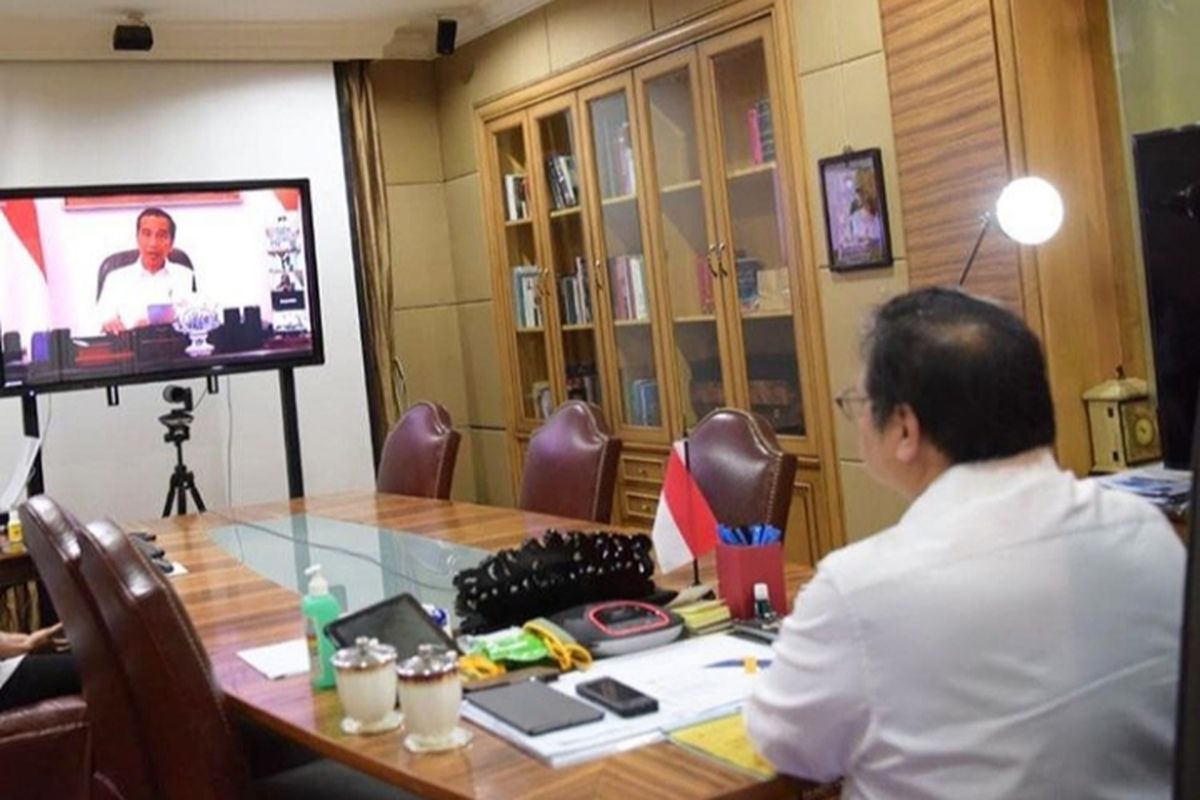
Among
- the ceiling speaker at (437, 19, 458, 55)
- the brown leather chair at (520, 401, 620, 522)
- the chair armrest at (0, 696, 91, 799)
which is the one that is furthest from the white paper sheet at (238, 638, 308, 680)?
the ceiling speaker at (437, 19, 458, 55)

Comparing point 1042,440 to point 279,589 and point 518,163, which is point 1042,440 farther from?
point 518,163

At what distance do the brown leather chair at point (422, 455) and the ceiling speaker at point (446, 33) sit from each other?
7.09ft

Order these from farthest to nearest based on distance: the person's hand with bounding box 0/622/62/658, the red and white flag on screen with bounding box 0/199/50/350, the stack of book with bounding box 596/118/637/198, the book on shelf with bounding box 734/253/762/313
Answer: the stack of book with bounding box 596/118/637/198
the red and white flag on screen with bounding box 0/199/50/350
the book on shelf with bounding box 734/253/762/313
the person's hand with bounding box 0/622/62/658

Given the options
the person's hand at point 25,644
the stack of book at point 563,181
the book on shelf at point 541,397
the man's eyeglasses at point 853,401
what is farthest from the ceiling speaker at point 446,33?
the man's eyeglasses at point 853,401

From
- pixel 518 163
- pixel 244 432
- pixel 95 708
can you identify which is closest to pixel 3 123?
pixel 244 432

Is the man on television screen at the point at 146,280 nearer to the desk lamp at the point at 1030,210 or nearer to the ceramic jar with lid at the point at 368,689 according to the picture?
the desk lamp at the point at 1030,210

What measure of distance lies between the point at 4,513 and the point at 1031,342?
3.37m

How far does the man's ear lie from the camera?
1436 millimetres

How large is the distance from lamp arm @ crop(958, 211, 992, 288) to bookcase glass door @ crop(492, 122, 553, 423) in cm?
245

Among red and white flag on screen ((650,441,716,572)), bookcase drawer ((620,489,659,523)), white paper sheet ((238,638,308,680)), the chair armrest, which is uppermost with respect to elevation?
red and white flag on screen ((650,441,716,572))

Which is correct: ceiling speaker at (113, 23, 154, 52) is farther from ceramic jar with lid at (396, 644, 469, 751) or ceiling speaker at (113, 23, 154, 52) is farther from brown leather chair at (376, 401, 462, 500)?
ceramic jar with lid at (396, 644, 469, 751)

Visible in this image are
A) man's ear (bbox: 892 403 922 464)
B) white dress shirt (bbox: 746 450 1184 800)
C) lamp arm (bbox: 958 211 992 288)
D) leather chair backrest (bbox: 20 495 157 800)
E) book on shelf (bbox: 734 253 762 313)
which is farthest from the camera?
book on shelf (bbox: 734 253 762 313)

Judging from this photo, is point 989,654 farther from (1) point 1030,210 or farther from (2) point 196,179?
(2) point 196,179

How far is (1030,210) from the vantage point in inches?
121
